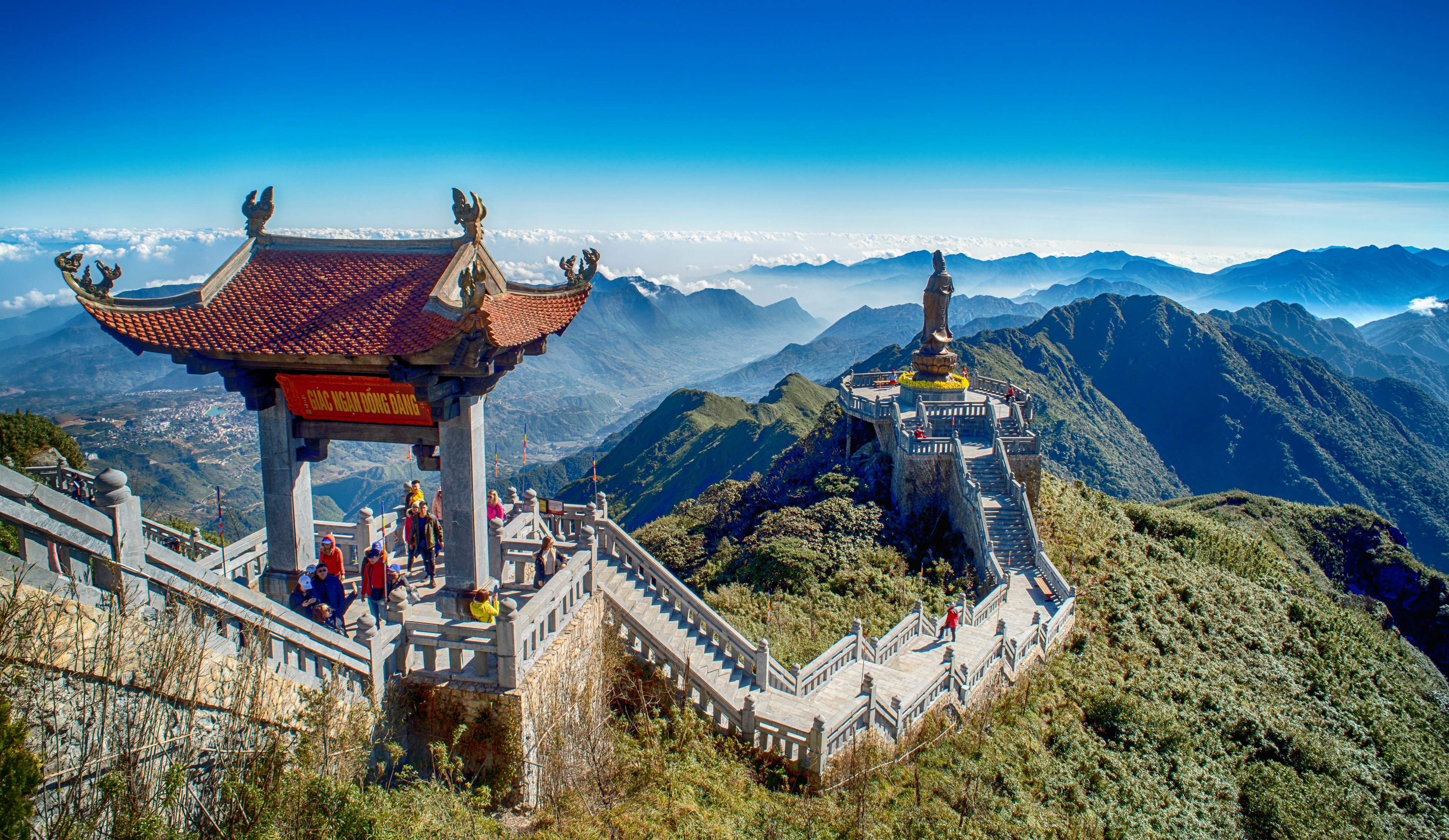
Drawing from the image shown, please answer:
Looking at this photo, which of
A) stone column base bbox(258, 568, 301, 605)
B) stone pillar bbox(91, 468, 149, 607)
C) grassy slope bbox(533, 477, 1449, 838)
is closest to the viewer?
stone pillar bbox(91, 468, 149, 607)

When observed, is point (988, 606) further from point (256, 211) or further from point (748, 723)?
point (256, 211)

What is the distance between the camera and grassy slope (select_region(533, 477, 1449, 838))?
40.6 ft

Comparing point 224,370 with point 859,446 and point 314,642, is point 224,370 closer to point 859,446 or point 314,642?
point 314,642

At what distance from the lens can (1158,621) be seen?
24.2 m

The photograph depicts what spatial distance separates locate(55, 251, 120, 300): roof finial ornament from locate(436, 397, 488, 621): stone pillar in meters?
5.78

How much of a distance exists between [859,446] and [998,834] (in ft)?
89.3

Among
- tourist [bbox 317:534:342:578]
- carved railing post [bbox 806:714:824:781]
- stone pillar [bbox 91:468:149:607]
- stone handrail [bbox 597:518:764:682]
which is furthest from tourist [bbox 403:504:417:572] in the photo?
carved railing post [bbox 806:714:824:781]

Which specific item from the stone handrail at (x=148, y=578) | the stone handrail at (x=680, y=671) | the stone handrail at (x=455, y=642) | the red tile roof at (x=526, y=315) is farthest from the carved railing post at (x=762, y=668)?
the red tile roof at (x=526, y=315)

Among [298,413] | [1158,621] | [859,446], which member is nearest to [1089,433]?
[859,446]

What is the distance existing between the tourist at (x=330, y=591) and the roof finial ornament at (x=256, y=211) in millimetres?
6692

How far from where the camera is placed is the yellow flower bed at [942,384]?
36.8 m

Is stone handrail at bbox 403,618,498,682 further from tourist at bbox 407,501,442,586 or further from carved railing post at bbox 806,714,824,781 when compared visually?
carved railing post at bbox 806,714,824,781

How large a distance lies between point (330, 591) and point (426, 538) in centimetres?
282

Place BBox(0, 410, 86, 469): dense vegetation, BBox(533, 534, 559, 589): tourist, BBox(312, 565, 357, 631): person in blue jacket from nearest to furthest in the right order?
BBox(312, 565, 357, 631): person in blue jacket, BBox(533, 534, 559, 589): tourist, BBox(0, 410, 86, 469): dense vegetation
